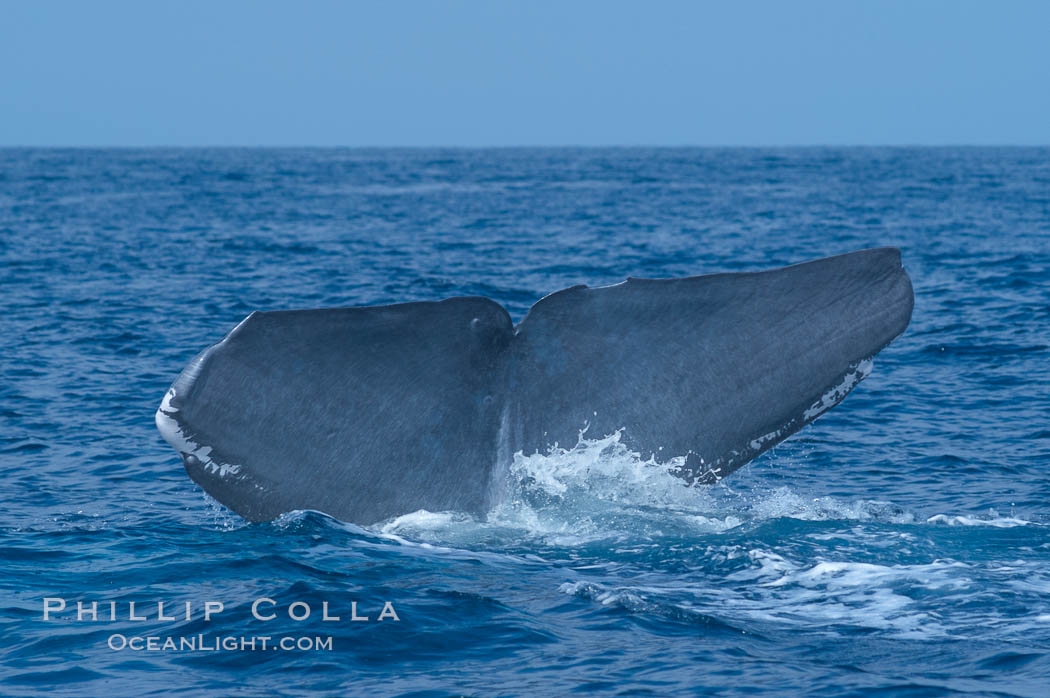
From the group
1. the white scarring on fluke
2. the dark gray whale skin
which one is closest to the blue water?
the dark gray whale skin

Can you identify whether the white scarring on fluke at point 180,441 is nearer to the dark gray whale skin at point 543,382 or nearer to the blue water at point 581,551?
the dark gray whale skin at point 543,382

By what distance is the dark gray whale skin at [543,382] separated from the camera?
5.49 m

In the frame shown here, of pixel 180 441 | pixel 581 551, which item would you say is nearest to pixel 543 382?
pixel 180 441

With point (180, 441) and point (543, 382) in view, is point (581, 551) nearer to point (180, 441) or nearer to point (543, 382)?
point (543, 382)

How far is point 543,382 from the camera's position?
5.86 meters

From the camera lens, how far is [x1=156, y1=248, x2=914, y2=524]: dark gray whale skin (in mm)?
5492

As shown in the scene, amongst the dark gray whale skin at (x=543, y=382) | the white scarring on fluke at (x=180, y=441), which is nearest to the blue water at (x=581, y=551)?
the dark gray whale skin at (x=543, y=382)

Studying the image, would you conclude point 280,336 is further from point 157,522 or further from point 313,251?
point 313,251

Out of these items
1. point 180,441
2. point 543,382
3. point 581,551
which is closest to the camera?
point 180,441

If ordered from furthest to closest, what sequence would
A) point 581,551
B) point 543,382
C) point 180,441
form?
1. point 581,551
2. point 543,382
3. point 180,441

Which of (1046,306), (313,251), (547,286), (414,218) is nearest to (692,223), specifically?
(414,218)

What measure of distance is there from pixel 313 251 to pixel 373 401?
84.0 ft

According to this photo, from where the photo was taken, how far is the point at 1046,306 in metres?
20.1

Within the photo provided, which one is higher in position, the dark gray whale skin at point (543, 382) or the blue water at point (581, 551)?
the dark gray whale skin at point (543, 382)
